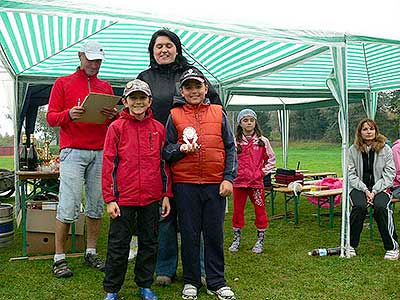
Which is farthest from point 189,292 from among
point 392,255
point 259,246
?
point 392,255

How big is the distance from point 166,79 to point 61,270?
175 centimetres

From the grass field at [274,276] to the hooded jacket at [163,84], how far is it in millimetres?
1291

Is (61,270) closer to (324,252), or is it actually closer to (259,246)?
(259,246)

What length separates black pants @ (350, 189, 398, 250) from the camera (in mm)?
4355

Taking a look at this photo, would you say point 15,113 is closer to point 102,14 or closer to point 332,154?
point 102,14

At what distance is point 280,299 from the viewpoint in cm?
322

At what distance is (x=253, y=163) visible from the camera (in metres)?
4.71

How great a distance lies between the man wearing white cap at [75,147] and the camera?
144 inches

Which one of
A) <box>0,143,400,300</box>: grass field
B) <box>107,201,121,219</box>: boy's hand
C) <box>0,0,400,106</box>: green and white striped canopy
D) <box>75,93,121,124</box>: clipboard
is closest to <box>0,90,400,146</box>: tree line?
<box>0,0,400,106</box>: green and white striped canopy

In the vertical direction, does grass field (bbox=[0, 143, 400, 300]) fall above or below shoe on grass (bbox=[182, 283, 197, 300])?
below

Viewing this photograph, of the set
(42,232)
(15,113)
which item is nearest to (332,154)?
(15,113)

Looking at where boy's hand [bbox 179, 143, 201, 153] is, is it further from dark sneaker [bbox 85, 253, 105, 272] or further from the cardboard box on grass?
the cardboard box on grass

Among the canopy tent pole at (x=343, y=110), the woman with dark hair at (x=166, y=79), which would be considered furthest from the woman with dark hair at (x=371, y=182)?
the woman with dark hair at (x=166, y=79)

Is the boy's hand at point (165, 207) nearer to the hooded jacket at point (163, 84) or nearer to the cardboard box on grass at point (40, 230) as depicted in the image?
the hooded jacket at point (163, 84)
